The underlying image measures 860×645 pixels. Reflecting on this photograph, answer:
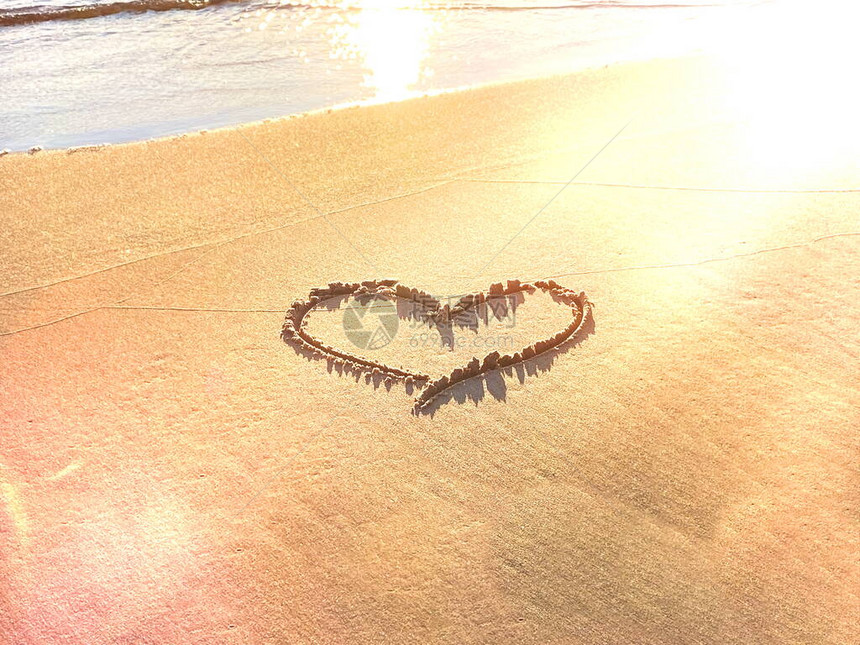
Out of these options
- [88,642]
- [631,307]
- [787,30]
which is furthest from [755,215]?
[787,30]

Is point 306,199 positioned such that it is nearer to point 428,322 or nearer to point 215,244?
point 215,244

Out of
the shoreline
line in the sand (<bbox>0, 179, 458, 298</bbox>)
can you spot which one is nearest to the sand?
line in the sand (<bbox>0, 179, 458, 298</bbox>)

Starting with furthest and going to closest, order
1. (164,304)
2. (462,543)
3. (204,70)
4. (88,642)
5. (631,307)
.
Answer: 1. (204,70)
2. (164,304)
3. (631,307)
4. (462,543)
5. (88,642)

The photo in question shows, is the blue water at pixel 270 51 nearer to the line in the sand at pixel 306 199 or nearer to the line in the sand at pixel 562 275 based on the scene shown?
the line in the sand at pixel 306 199

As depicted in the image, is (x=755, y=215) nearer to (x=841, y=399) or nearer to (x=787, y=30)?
(x=841, y=399)

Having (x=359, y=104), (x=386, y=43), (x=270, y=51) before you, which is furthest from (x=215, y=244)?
(x=386, y=43)

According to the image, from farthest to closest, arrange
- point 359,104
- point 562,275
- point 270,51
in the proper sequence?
point 270,51 < point 359,104 < point 562,275

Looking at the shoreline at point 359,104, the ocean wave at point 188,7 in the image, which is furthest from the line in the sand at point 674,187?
the ocean wave at point 188,7
